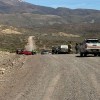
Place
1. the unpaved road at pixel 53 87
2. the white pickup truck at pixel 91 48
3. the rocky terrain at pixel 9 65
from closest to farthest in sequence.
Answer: the unpaved road at pixel 53 87, the rocky terrain at pixel 9 65, the white pickup truck at pixel 91 48

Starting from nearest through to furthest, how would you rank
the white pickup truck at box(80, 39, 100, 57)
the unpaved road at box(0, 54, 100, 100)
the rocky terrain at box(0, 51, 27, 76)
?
the unpaved road at box(0, 54, 100, 100)
the rocky terrain at box(0, 51, 27, 76)
the white pickup truck at box(80, 39, 100, 57)

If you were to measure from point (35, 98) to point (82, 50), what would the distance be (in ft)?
97.0

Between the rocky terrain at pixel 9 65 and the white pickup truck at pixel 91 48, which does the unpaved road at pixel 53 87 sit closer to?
the rocky terrain at pixel 9 65

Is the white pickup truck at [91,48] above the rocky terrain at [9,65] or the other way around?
above

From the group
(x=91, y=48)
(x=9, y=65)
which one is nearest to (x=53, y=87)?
(x=9, y=65)

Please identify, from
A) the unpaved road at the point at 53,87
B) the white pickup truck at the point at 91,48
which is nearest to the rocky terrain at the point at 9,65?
the unpaved road at the point at 53,87

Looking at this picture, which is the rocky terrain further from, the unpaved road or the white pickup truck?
the white pickup truck

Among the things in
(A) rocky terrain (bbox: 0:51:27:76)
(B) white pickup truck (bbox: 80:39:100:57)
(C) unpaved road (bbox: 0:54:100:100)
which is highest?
(B) white pickup truck (bbox: 80:39:100:57)

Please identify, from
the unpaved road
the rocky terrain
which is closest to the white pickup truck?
the rocky terrain

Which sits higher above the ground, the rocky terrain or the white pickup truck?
the white pickup truck

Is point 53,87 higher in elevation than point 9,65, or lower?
lower

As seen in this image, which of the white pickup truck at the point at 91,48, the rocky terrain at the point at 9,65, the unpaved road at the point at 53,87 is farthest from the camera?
the white pickup truck at the point at 91,48

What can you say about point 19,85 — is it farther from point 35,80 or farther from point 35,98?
point 35,98

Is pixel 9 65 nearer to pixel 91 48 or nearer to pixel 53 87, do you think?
pixel 91 48
